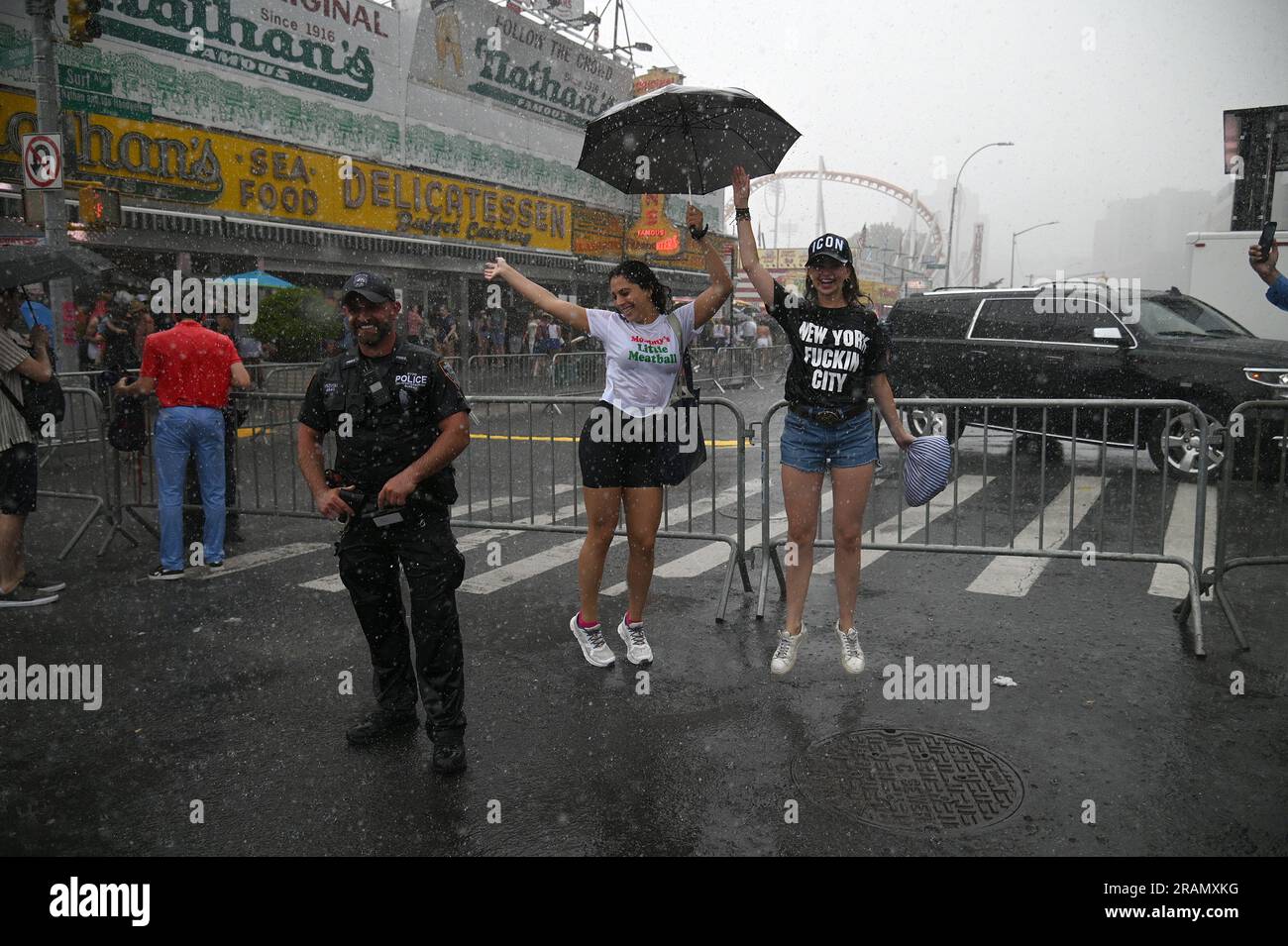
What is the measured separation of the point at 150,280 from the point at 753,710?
17.8m

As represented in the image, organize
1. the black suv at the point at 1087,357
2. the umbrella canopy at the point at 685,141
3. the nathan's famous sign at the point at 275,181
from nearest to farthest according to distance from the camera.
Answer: the umbrella canopy at the point at 685,141, the black suv at the point at 1087,357, the nathan's famous sign at the point at 275,181

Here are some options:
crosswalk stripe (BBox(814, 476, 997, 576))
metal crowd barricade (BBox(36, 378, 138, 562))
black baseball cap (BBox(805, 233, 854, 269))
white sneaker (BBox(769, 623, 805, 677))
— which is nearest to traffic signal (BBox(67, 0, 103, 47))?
metal crowd barricade (BBox(36, 378, 138, 562))

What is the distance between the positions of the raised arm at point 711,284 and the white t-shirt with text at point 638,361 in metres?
0.08

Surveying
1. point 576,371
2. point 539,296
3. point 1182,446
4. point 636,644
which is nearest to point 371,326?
point 539,296

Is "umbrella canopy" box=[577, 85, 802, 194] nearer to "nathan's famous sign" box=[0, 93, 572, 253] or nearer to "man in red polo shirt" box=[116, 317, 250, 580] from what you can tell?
"man in red polo shirt" box=[116, 317, 250, 580]

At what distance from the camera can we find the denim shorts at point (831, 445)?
15.9 feet

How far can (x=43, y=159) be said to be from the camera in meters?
12.3

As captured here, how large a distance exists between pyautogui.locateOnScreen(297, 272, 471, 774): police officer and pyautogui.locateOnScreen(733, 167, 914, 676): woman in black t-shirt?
5.72 feet

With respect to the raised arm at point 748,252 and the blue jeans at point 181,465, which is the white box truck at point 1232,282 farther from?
the blue jeans at point 181,465

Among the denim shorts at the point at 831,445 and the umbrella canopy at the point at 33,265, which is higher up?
the umbrella canopy at the point at 33,265

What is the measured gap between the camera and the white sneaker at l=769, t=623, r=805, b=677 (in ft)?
16.0

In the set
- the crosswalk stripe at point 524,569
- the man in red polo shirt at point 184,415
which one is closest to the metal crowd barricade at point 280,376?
the man in red polo shirt at point 184,415
